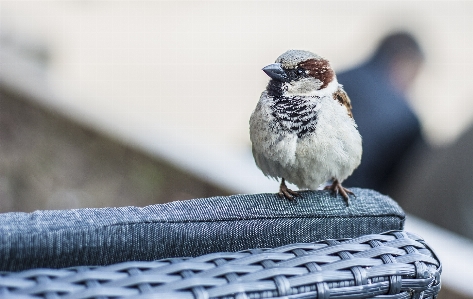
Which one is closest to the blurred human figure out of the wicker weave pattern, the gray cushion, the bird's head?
the bird's head

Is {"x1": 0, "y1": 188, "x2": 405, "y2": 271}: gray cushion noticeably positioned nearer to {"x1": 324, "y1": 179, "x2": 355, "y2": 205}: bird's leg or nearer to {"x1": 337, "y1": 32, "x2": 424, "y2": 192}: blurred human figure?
{"x1": 324, "y1": 179, "x2": 355, "y2": 205}: bird's leg

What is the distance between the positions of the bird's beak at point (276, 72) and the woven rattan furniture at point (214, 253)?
515 millimetres

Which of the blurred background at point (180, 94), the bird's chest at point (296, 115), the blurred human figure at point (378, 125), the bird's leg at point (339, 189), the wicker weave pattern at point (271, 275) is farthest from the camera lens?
the blurred background at point (180, 94)

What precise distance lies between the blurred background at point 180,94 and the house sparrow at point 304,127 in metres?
1.13

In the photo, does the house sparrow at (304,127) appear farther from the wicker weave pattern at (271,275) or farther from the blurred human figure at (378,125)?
the blurred human figure at (378,125)

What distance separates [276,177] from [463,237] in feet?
4.75

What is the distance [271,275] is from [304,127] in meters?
0.67

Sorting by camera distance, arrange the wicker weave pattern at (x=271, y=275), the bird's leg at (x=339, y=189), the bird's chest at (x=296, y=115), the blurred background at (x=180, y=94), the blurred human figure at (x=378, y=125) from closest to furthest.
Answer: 1. the wicker weave pattern at (x=271, y=275)
2. the bird's leg at (x=339, y=189)
3. the bird's chest at (x=296, y=115)
4. the blurred human figure at (x=378, y=125)
5. the blurred background at (x=180, y=94)

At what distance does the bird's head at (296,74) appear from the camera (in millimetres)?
1675

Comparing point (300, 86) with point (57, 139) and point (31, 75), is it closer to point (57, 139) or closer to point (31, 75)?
point (57, 139)

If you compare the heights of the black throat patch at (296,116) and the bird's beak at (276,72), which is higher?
the bird's beak at (276,72)

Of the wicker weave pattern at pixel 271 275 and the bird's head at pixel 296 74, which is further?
the bird's head at pixel 296 74

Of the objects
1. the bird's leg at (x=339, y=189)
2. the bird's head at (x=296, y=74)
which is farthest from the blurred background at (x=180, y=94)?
the bird's head at (x=296, y=74)

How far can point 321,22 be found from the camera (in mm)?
6676
